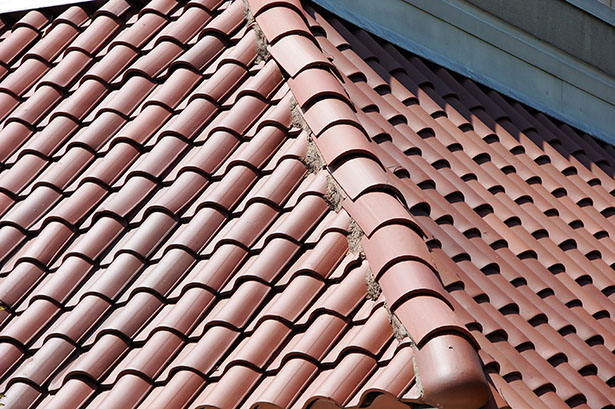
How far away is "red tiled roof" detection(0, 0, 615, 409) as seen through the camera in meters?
4.64

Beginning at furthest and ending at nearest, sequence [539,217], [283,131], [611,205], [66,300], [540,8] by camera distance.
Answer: [540,8], [611,205], [539,217], [283,131], [66,300]

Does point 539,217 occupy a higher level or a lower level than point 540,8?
lower

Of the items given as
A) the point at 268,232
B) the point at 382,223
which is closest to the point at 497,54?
the point at 268,232

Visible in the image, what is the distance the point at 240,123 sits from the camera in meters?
5.79

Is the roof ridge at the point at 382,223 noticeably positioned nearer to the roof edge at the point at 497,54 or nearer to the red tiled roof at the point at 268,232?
the red tiled roof at the point at 268,232

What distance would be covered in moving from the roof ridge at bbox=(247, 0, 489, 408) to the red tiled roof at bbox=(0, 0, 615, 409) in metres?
0.01

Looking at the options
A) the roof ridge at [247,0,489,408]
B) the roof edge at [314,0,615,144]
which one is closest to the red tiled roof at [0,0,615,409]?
the roof ridge at [247,0,489,408]

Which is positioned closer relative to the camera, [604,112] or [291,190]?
[291,190]

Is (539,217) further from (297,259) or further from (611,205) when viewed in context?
(297,259)

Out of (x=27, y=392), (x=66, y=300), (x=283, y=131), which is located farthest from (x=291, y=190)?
(x=27, y=392)

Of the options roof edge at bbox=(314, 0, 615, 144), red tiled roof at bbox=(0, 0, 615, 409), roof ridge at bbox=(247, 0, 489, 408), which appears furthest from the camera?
roof edge at bbox=(314, 0, 615, 144)

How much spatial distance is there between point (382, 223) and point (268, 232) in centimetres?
66

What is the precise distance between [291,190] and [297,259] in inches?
17.9

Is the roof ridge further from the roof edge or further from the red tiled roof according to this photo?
the roof edge
